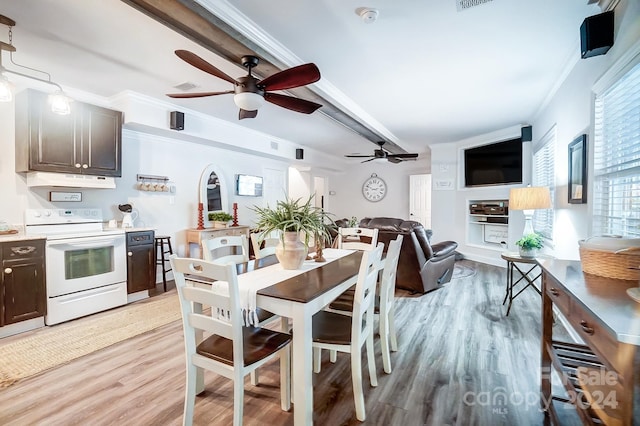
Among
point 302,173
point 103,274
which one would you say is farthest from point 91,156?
point 302,173

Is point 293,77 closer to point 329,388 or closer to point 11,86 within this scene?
point 329,388

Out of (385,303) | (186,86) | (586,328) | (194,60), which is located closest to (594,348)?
(586,328)

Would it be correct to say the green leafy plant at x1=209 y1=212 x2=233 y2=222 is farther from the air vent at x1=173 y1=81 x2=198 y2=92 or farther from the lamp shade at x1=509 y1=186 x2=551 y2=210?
the lamp shade at x1=509 y1=186 x2=551 y2=210

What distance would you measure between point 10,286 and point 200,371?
225cm

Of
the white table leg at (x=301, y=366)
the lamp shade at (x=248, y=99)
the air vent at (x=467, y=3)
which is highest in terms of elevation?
the air vent at (x=467, y=3)

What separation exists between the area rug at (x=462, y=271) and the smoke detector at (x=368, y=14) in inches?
161

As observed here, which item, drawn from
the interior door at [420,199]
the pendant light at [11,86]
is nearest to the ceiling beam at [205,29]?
the pendant light at [11,86]

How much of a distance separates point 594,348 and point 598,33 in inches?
85.9

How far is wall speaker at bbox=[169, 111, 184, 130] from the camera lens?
4.19m

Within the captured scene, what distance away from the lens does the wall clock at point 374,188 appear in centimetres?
925

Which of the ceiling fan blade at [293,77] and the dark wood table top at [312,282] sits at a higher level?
the ceiling fan blade at [293,77]

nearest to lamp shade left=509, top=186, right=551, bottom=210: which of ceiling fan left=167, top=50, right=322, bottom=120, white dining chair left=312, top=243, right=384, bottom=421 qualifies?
white dining chair left=312, top=243, right=384, bottom=421

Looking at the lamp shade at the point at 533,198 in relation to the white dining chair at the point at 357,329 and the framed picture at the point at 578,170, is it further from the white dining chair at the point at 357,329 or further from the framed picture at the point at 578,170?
the white dining chair at the point at 357,329

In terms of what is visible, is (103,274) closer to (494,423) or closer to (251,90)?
(251,90)
